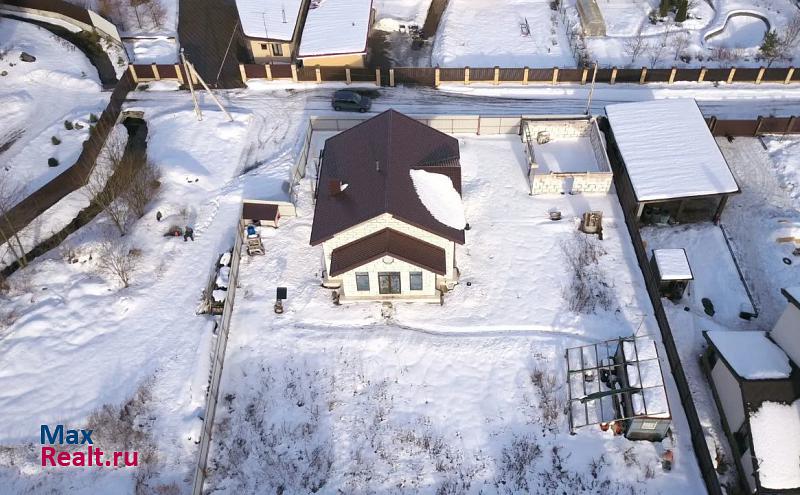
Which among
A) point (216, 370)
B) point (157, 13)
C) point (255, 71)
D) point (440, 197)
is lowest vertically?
point (216, 370)

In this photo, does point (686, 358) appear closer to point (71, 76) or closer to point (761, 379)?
point (761, 379)

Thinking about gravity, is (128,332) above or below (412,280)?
below

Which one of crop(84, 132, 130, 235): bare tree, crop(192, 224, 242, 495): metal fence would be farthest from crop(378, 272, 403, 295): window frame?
crop(84, 132, 130, 235): bare tree

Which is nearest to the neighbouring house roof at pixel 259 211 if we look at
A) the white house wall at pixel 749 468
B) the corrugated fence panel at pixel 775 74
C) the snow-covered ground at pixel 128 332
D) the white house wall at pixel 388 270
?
the snow-covered ground at pixel 128 332

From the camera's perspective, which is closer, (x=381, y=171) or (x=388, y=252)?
(x=388, y=252)

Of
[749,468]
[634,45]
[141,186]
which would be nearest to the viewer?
[749,468]

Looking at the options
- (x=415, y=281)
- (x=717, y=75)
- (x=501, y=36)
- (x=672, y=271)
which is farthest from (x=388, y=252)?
(x=717, y=75)

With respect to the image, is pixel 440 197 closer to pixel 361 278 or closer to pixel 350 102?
pixel 361 278
